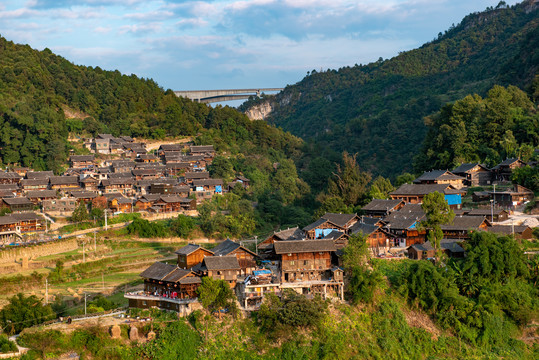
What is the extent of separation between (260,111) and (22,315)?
3245 inches

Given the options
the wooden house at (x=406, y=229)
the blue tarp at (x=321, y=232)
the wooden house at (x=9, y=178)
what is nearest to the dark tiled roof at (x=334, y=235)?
the blue tarp at (x=321, y=232)

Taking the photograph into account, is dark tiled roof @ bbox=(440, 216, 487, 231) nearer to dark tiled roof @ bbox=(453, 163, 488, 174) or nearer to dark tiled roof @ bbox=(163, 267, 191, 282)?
dark tiled roof @ bbox=(453, 163, 488, 174)

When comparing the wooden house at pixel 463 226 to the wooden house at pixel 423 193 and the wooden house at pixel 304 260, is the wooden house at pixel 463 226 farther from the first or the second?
the wooden house at pixel 304 260

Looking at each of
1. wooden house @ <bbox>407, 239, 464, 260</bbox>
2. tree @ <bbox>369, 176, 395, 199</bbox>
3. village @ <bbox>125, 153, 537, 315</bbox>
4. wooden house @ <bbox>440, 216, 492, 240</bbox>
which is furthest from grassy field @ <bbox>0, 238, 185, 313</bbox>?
wooden house @ <bbox>440, 216, 492, 240</bbox>

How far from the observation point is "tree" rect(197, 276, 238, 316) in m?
22.6

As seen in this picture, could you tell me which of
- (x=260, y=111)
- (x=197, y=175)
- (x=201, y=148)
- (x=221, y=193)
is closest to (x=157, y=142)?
(x=201, y=148)

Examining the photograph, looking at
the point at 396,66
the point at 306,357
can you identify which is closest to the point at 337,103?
the point at 396,66

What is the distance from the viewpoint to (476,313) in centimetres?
2428

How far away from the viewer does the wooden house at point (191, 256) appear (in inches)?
1030

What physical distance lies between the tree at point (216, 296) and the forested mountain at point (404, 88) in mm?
36362

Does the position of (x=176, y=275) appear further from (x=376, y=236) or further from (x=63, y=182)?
(x=63, y=182)

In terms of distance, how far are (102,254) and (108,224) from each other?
4.42m

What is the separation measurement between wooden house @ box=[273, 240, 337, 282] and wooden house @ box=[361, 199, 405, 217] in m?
8.00

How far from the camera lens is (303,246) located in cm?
2591
